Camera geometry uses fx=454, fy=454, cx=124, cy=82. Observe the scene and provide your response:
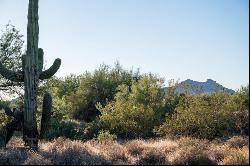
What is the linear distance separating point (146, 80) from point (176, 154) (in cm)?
1113

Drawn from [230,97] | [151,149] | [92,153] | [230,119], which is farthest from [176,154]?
[230,97]

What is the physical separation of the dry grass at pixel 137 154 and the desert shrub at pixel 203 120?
2728 mm

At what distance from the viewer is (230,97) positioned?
1778 centimetres

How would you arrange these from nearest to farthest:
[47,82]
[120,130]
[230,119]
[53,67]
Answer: [53,67] → [230,119] → [120,130] → [47,82]

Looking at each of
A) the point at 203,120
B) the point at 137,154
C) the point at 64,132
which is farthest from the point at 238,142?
the point at 64,132

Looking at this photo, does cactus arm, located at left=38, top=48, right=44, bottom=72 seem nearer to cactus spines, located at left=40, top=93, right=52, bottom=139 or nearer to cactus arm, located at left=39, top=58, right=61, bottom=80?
cactus arm, located at left=39, top=58, right=61, bottom=80

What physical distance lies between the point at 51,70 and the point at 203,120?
19.7ft

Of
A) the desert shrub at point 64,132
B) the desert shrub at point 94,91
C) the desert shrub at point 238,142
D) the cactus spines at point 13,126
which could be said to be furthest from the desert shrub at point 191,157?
the desert shrub at point 94,91

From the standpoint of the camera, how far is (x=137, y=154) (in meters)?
12.7

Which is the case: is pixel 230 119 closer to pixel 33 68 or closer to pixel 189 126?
pixel 189 126

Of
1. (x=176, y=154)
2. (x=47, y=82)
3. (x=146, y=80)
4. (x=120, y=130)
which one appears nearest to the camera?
(x=176, y=154)

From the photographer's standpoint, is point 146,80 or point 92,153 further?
point 146,80

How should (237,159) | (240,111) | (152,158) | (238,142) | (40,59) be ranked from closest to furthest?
(237,159), (152,158), (238,142), (40,59), (240,111)

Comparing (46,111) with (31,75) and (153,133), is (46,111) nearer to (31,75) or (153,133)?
(31,75)
